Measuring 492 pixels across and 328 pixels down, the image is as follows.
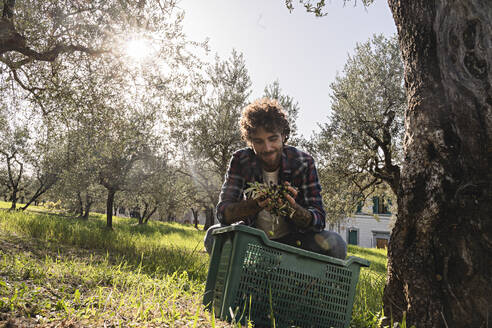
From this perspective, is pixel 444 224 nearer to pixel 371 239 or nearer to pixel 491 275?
pixel 491 275

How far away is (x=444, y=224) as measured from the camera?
7.13ft

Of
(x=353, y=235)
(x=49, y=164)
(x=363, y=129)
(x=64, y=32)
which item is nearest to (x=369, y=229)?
(x=353, y=235)

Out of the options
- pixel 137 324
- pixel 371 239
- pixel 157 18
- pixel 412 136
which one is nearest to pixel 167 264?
pixel 137 324

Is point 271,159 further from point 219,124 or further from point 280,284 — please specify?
point 219,124

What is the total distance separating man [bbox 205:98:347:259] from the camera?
2.94 metres

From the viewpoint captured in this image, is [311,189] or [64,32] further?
[64,32]

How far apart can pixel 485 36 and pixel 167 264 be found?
498cm

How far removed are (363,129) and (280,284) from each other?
12.1 m

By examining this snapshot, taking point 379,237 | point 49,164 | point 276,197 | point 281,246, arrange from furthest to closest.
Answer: point 379,237, point 49,164, point 276,197, point 281,246

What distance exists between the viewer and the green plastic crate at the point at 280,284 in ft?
6.77

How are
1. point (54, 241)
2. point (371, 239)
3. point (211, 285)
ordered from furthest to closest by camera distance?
point (371, 239) < point (54, 241) < point (211, 285)

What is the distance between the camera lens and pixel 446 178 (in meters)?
2.21

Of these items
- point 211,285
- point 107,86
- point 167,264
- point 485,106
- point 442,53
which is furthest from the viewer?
point 107,86

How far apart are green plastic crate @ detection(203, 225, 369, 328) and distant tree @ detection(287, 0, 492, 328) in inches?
16.4
